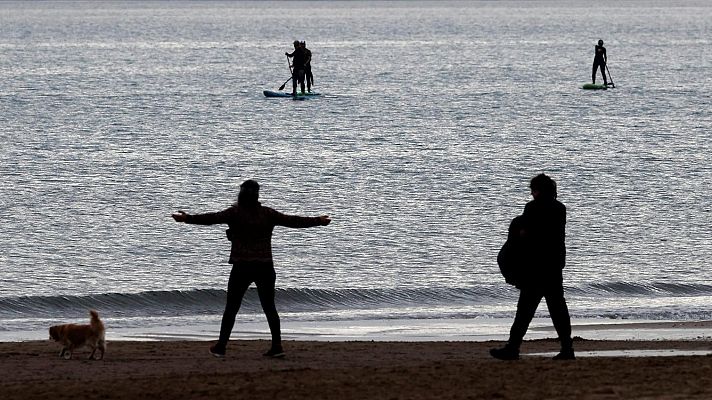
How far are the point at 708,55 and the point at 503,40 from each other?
32029 mm

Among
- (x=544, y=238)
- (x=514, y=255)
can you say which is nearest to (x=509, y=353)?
(x=514, y=255)

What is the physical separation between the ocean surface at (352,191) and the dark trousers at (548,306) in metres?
4.05

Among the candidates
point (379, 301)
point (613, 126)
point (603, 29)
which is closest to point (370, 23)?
point (603, 29)

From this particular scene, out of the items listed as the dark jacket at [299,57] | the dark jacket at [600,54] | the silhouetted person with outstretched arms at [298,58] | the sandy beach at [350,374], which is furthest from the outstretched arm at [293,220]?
the dark jacket at [600,54]

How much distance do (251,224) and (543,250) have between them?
233 cm

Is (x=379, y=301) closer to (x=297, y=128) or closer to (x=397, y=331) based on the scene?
(x=397, y=331)

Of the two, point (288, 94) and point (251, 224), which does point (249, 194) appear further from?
point (288, 94)

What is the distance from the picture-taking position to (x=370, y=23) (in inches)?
7707

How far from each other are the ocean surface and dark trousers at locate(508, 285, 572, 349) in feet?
13.3

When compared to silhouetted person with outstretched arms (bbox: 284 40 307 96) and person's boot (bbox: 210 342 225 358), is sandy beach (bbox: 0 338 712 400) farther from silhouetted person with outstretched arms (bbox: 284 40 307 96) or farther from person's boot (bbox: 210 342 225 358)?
silhouetted person with outstretched arms (bbox: 284 40 307 96)

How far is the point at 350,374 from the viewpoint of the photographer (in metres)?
12.5

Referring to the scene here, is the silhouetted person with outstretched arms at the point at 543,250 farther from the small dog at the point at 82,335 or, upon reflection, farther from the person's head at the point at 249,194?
the small dog at the point at 82,335

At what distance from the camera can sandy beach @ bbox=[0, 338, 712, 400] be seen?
38.1 ft

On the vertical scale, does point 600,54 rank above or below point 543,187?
below
